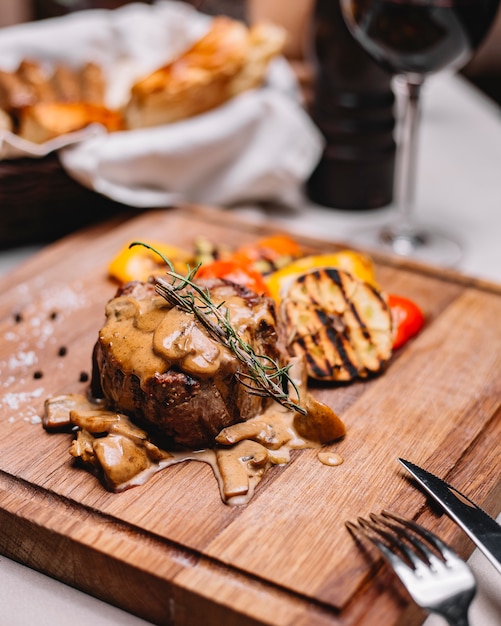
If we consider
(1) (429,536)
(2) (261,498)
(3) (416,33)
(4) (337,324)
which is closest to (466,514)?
(1) (429,536)

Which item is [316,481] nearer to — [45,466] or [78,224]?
[45,466]

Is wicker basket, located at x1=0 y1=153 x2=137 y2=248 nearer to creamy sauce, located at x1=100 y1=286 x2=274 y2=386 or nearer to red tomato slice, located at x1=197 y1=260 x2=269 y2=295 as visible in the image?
red tomato slice, located at x1=197 y1=260 x2=269 y2=295

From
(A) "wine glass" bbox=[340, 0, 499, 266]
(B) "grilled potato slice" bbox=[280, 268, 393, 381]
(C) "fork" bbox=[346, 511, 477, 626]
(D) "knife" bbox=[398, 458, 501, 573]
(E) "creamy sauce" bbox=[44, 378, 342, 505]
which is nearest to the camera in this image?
(C) "fork" bbox=[346, 511, 477, 626]

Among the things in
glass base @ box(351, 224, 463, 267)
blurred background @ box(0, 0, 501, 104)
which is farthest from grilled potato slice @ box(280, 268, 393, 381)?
blurred background @ box(0, 0, 501, 104)

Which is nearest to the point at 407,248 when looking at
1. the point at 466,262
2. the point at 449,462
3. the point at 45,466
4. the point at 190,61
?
the point at 466,262

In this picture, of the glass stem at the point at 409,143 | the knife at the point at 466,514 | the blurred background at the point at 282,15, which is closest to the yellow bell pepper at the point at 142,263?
the glass stem at the point at 409,143

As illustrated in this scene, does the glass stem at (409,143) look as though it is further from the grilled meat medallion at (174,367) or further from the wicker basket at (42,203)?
the grilled meat medallion at (174,367)
